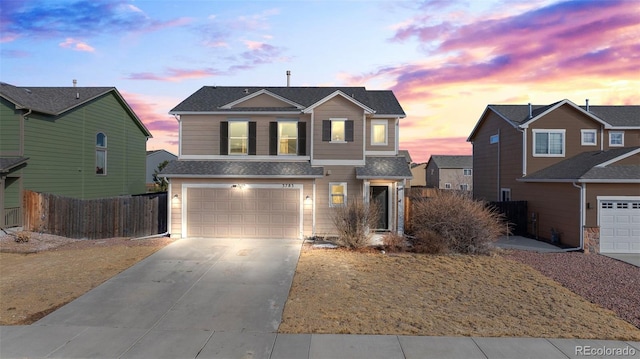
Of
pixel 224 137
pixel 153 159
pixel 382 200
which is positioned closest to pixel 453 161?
pixel 382 200

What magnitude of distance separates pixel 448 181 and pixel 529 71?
34348 mm

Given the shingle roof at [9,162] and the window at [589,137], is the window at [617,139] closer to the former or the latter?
the window at [589,137]

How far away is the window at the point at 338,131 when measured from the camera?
15.1m

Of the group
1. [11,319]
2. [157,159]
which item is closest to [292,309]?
[11,319]

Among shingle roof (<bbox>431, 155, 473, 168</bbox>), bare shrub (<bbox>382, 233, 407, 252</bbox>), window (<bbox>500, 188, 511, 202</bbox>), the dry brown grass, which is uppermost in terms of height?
shingle roof (<bbox>431, 155, 473, 168</bbox>)

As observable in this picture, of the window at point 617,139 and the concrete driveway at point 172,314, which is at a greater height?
the window at point 617,139

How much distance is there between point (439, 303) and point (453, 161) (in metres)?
46.6

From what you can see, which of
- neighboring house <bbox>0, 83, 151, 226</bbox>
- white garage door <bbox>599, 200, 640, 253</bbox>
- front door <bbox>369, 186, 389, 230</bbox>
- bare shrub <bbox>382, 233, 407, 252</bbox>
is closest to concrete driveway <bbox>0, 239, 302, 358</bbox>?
bare shrub <bbox>382, 233, 407, 252</bbox>

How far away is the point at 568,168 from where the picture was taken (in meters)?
15.2

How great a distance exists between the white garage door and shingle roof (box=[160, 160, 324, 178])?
11303 millimetres

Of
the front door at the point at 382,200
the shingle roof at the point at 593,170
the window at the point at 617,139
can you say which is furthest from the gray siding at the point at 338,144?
the window at the point at 617,139

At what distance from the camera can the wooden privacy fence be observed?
47.9 ft

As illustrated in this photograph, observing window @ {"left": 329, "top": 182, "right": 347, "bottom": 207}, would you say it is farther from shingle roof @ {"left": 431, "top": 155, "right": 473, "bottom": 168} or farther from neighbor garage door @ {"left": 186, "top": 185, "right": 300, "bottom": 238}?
shingle roof @ {"left": 431, "top": 155, "right": 473, "bottom": 168}

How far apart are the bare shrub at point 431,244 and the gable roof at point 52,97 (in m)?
18.3
